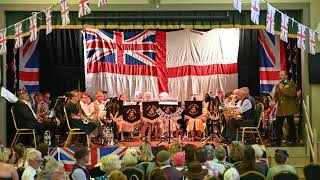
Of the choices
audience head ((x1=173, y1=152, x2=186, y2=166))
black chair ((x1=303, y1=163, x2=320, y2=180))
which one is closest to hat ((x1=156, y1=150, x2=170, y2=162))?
audience head ((x1=173, y1=152, x2=186, y2=166))

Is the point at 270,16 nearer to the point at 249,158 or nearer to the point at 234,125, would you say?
the point at 234,125

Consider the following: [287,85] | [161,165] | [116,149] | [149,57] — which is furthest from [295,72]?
[161,165]

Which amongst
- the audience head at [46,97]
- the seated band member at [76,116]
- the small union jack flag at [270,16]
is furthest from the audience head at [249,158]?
the audience head at [46,97]

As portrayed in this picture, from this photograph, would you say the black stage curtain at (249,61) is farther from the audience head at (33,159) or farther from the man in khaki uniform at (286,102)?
the audience head at (33,159)

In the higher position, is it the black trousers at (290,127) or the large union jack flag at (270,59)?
the large union jack flag at (270,59)

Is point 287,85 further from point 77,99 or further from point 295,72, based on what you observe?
point 77,99

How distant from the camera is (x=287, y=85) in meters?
11.9

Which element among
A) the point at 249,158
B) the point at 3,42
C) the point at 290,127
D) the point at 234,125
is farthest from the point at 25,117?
the point at 249,158

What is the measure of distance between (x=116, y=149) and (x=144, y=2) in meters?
3.19

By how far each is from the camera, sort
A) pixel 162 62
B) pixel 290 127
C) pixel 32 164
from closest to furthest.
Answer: pixel 32 164 → pixel 290 127 → pixel 162 62

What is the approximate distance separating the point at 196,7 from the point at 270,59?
2604 millimetres

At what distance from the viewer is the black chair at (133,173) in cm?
643

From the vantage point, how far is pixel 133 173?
6.50 meters

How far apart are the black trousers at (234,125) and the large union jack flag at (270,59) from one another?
2.52 meters
